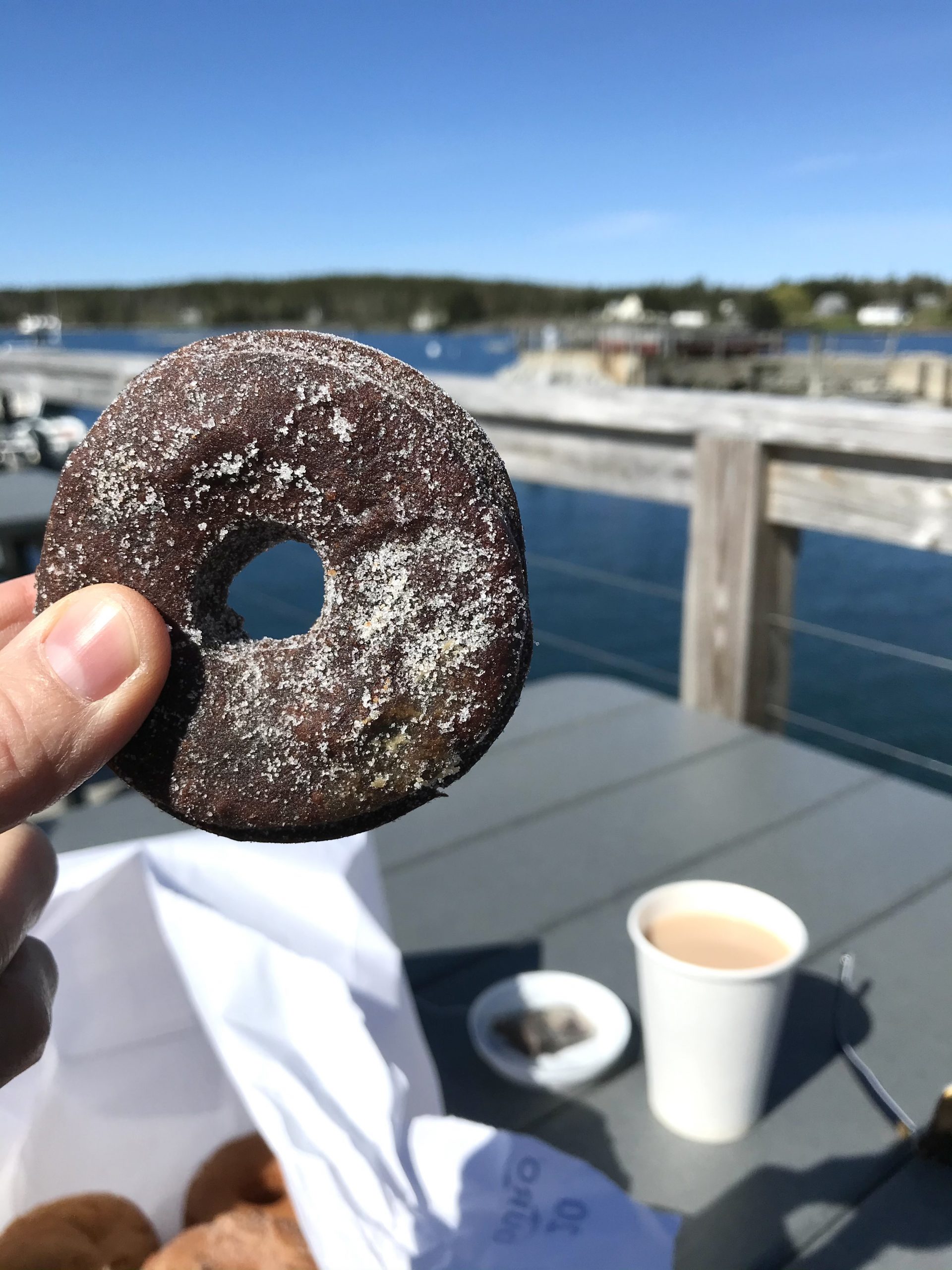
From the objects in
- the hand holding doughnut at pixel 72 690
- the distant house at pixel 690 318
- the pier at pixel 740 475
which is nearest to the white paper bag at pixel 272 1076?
the hand holding doughnut at pixel 72 690

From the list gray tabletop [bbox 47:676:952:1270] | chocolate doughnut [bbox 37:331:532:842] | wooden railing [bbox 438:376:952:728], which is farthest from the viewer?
wooden railing [bbox 438:376:952:728]

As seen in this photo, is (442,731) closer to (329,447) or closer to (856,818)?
(329,447)

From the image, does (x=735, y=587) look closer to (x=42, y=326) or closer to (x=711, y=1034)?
(x=711, y=1034)

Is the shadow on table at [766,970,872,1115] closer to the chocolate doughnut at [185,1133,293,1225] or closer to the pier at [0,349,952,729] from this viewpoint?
the chocolate doughnut at [185,1133,293,1225]

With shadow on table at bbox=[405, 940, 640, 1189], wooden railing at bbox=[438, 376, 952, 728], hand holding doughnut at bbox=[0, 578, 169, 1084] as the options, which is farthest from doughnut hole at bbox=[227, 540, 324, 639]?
hand holding doughnut at bbox=[0, 578, 169, 1084]

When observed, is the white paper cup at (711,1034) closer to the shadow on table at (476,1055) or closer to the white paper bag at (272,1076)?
the shadow on table at (476,1055)
